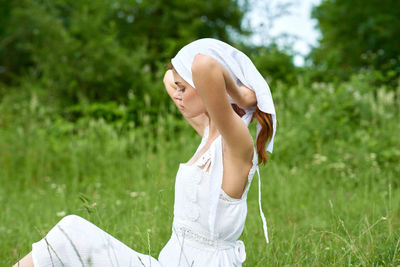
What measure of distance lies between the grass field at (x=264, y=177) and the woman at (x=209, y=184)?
0.37m

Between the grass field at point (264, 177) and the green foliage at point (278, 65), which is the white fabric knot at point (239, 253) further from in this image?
the green foliage at point (278, 65)

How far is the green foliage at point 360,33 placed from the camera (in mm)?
10445

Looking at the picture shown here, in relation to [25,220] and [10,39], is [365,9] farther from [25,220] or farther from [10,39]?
[25,220]

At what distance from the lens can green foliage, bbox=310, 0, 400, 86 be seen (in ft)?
34.3

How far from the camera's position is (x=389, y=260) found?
6.04ft

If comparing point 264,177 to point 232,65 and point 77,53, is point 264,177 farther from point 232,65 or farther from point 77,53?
point 77,53

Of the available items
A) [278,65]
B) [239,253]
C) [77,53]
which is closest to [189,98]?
[239,253]

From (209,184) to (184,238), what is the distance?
0.25 m

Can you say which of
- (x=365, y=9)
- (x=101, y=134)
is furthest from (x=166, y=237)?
(x=365, y=9)

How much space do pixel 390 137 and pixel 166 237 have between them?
324 cm

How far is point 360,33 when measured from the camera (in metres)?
11.2

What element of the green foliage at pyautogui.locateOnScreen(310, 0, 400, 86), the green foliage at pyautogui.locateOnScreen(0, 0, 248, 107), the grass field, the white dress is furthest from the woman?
the green foliage at pyautogui.locateOnScreen(310, 0, 400, 86)

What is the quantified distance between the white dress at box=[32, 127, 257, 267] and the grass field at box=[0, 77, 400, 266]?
346 millimetres

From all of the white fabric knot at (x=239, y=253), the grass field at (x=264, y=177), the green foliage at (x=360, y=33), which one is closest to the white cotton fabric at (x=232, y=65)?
the white fabric knot at (x=239, y=253)
